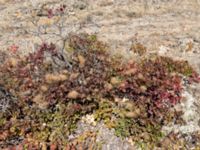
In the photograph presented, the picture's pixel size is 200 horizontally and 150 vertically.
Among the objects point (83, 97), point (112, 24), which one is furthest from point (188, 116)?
point (112, 24)

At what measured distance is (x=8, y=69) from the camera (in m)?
11.0

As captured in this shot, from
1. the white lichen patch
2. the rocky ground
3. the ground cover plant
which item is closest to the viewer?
the ground cover plant

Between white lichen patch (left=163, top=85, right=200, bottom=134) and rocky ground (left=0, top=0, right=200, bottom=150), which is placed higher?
rocky ground (left=0, top=0, right=200, bottom=150)

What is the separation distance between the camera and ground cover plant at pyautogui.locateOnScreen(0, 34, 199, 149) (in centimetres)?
979

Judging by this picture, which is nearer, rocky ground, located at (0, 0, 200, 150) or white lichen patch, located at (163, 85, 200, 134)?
white lichen patch, located at (163, 85, 200, 134)

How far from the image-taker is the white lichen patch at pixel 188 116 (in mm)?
9953

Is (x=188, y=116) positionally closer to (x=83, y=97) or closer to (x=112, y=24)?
(x=83, y=97)

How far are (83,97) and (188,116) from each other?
2.58 metres

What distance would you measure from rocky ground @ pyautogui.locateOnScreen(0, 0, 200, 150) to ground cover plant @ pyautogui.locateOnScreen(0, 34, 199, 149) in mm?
1234

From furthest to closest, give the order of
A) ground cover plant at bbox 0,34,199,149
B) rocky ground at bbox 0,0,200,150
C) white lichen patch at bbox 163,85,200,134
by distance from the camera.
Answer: rocky ground at bbox 0,0,200,150
white lichen patch at bbox 163,85,200,134
ground cover plant at bbox 0,34,199,149

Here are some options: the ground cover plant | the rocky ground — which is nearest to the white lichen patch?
the ground cover plant

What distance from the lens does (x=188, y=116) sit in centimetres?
1017

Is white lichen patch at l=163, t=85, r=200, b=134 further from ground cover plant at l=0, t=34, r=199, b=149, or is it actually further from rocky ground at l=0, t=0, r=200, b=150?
rocky ground at l=0, t=0, r=200, b=150

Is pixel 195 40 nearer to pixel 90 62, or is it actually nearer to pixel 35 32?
pixel 90 62
